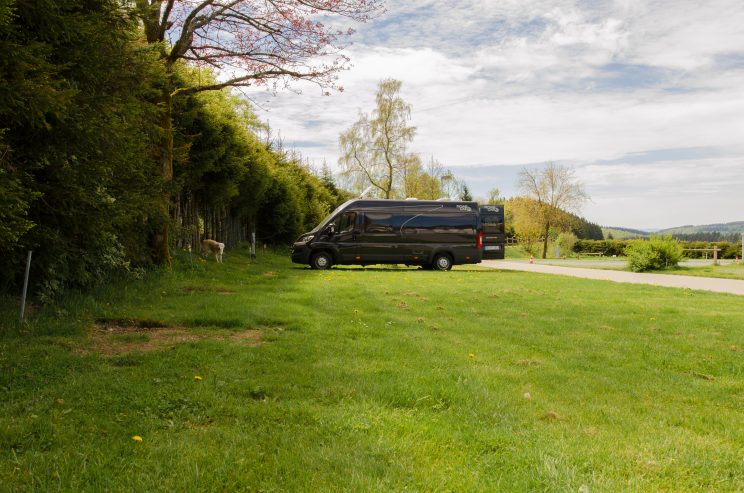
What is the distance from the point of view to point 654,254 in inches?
871

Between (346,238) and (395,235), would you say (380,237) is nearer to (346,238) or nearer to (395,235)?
(395,235)

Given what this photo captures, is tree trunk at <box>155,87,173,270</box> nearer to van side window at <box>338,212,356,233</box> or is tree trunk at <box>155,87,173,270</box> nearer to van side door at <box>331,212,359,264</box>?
van side door at <box>331,212,359,264</box>

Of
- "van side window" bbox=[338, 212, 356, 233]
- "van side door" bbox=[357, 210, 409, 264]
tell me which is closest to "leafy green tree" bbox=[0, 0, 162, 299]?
"van side window" bbox=[338, 212, 356, 233]

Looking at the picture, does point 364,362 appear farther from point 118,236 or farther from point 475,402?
point 118,236

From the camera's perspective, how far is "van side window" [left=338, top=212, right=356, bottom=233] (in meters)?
20.5

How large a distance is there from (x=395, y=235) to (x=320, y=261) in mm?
3049

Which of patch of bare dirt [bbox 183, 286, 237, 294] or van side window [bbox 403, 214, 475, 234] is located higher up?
van side window [bbox 403, 214, 475, 234]

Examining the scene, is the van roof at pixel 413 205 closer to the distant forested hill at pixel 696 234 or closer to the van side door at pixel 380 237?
the van side door at pixel 380 237

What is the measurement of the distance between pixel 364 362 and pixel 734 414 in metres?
2.90

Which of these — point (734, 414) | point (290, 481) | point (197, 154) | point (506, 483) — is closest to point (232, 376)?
point (290, 481)

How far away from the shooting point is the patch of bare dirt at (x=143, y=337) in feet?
18.3

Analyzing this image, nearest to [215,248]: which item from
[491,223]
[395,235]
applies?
[395,235]

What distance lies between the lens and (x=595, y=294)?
11984 millimetres

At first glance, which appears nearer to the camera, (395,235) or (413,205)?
(395,235)
